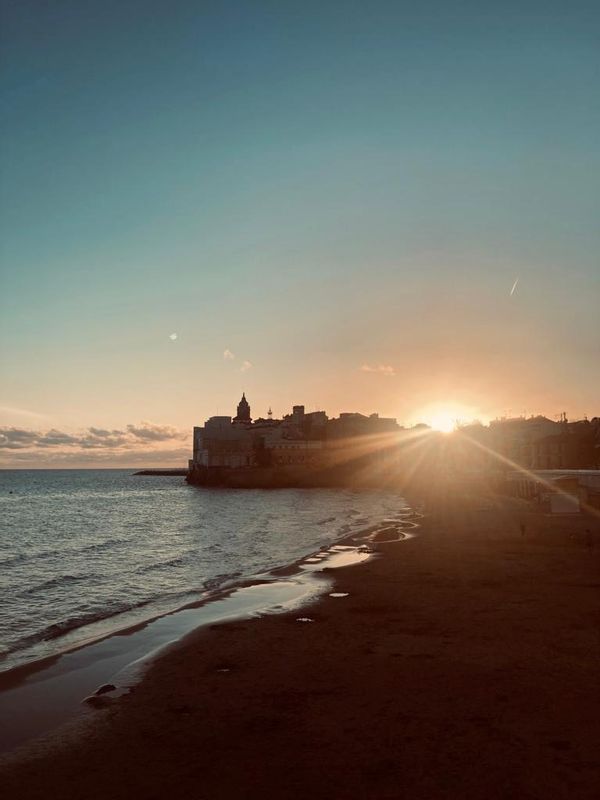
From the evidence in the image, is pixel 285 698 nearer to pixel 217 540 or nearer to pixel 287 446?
pixel 217 540

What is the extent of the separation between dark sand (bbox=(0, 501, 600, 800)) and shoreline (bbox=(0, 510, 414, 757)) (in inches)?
31.3

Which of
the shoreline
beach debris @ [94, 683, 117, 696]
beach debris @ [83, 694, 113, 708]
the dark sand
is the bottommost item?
the shoreline

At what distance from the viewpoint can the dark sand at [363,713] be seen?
8.78 metres

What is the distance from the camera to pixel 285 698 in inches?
480

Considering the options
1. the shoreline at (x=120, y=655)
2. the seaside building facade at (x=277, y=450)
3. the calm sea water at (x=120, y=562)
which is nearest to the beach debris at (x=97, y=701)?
the shoreline at (x=120, y=655)

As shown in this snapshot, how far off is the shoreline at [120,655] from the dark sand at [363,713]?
795mm

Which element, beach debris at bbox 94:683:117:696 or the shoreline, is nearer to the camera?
the shoreline

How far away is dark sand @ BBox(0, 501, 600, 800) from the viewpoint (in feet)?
28.8

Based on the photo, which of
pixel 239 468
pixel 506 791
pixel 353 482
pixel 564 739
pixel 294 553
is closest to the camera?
pixel 506 791

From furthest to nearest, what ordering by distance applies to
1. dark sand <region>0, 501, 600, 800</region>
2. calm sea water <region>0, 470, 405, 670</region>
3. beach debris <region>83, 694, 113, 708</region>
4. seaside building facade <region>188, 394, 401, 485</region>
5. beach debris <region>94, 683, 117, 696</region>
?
seaside building facade <region>188, 394, 401, 485</region> → calm sea water <region>0, 470, 405, 670</region> → beach debris <region>94, 683, 117, 696</region> → beach debris <region>83, 694, 113, 708</region> → dark sand <region>0, 501, 600, 800</region>

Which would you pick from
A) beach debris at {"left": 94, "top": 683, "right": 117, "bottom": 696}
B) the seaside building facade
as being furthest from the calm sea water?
the seaside building facade

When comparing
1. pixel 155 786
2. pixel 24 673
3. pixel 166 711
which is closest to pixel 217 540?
pixel 24 673

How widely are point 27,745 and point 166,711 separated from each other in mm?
2477

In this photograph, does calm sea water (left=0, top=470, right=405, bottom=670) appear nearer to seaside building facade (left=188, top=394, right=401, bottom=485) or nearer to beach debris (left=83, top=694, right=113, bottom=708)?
beach debris (left=83, top=694, right=113, bottom=708)
